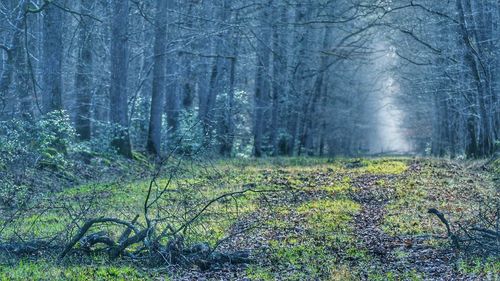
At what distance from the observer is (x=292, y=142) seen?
4028 cm

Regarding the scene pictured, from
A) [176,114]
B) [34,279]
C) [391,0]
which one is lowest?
[34,279]

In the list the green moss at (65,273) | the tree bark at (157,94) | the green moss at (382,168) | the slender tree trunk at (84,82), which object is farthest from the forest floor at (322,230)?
the slender tree trunk at (84,82)

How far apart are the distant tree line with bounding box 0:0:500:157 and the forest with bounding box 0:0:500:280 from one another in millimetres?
128

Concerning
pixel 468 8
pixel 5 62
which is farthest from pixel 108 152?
pixel 468 8

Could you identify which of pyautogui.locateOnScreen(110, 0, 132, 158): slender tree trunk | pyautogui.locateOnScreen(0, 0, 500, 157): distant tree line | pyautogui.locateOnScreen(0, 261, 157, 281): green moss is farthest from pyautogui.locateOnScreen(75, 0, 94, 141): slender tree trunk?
pyautogui.locateOnScreen(0, 261, 157, 281): green moss

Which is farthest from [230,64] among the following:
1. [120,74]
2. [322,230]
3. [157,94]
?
[322,230]

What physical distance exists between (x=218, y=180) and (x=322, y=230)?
5570 mm

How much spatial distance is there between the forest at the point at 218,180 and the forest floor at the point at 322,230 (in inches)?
2.0

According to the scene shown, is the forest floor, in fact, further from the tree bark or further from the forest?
the tree bark

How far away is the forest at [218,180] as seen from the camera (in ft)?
31.3

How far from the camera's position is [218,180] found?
17547 millimetres

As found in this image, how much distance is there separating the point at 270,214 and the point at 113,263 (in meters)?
5.23

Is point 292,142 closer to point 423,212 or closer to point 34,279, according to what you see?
point 423,212

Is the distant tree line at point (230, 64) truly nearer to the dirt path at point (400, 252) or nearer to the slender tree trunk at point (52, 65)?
the slender tree trunk at point (52, 65)
